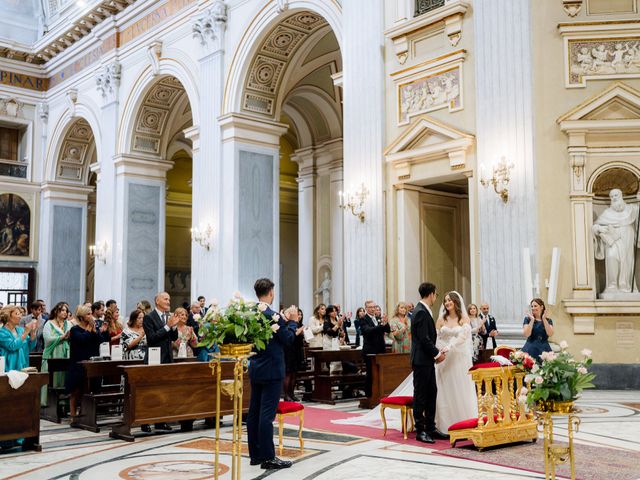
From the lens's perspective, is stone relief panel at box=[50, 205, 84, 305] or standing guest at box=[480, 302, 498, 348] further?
stone relief panel at box=[50, 205, 84, 305]

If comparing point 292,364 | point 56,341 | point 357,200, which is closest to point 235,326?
point 292,364

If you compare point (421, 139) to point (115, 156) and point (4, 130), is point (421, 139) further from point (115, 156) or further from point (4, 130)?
point (4, 130)

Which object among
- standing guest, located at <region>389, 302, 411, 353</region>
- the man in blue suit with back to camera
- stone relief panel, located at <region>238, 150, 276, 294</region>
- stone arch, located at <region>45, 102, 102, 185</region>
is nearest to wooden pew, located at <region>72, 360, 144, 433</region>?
the man in blue suit with back to camera

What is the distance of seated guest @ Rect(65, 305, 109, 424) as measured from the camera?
8.49 m

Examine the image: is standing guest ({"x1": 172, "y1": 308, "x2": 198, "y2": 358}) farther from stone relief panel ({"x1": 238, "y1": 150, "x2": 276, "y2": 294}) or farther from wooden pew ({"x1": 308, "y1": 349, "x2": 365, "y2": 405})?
stone relief panel ({"x1": 238, "y1": 150, "x2": 276, "y2": 294})

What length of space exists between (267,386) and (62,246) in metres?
18.5

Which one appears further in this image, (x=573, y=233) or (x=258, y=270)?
(x=258, y=270)

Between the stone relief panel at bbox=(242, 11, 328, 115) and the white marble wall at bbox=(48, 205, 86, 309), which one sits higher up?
the stone relief panel at bbox=(242, 11, 328, 115)

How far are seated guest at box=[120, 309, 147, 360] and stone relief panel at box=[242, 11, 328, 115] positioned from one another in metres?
7.49

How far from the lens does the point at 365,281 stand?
1153cm

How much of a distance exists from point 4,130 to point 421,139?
1678cm

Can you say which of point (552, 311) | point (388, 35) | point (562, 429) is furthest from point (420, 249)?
point (562, 429)

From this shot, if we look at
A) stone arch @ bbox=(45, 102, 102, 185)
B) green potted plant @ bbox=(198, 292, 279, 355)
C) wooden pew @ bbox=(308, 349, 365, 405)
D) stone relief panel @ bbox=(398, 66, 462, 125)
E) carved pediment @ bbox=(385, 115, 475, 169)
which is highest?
stone arch @ bbox=(45, 102, 102, 185)

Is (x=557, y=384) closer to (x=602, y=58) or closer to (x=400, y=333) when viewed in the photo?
(x=400, y=333)
